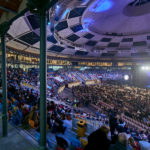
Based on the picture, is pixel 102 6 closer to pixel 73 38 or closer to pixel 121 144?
pixel 73 38

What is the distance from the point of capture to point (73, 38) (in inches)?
998

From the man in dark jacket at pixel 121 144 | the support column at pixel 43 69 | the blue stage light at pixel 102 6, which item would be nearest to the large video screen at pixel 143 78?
the blue stage light at pixel 102 6

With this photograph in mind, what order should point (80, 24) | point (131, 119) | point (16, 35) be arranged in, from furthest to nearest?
point (80, 24) → point (16, 35) → point (131, 119)

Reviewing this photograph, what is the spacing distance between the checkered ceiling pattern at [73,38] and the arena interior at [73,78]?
14cm

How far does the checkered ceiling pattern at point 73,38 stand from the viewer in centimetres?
1572

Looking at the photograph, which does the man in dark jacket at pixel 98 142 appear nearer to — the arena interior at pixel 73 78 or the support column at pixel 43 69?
the arena interior at pixel 73 78

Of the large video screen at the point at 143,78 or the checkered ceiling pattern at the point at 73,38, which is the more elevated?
the checkered ceiling pattern at the point at 73,38

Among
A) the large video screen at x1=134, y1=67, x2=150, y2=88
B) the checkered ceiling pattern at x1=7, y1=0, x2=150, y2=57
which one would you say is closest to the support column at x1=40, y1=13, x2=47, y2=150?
the checkered ceiling pattern at x1=7, y1=0, x2=150, y2=57

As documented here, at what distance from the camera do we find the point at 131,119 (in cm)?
1069

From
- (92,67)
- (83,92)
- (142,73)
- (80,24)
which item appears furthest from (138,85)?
(80,24)

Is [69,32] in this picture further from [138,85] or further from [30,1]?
[138,85]

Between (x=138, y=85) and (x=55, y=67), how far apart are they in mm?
23714

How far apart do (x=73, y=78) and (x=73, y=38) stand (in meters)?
9.74

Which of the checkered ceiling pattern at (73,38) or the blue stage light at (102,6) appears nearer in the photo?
the checkered ceiling pattern at (73,38)
